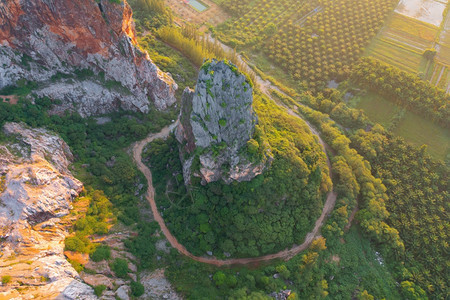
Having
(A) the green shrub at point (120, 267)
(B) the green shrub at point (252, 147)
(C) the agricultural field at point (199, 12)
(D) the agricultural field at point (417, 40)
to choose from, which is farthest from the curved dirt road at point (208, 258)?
(C) the agricultural field at point (199, 12)

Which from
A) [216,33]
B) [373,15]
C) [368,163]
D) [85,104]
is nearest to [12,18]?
[85,104]

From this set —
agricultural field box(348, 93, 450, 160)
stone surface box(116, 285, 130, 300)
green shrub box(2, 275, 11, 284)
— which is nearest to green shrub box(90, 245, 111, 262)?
stone surface box(116, 285, 130, 300)

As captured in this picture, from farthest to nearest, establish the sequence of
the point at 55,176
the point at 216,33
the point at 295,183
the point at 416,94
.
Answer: the point at 216,33 < the point at 416,94 < the point at 295,183 < the point at 55,176

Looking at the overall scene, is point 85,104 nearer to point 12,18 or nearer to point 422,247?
point 12,18

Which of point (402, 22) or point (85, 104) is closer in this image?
point (85, 104)

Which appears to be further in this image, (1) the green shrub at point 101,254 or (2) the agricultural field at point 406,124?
(2) the agricultural field at point 406,124

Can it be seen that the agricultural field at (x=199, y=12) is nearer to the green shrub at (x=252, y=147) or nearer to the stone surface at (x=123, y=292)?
the green shrub at (x=252, y=147)

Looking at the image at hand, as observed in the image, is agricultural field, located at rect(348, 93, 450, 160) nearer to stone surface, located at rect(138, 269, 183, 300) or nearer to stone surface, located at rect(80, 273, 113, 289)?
stone surface, located at rect(138, 269, 183, 300)

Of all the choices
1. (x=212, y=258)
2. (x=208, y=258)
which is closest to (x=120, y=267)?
(x=208, y=258)
